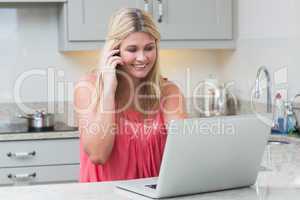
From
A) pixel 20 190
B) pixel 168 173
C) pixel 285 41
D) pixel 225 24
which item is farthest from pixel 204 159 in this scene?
pixel 225 24

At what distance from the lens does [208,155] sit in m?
→ 1.56

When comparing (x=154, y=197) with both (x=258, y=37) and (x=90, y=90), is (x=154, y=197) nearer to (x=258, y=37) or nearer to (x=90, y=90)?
(x=90, y=90)

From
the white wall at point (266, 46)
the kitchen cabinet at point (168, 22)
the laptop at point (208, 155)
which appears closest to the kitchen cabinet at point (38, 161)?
the kitchen cabinet at point (168, 22)

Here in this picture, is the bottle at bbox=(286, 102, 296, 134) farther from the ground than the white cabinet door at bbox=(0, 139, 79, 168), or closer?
farther from the ground

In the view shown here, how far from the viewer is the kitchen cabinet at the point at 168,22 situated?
140 inches

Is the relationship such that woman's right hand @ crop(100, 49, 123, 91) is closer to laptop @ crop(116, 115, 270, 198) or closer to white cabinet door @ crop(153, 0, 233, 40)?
laptop @ crop(116, 115, 270, 198)

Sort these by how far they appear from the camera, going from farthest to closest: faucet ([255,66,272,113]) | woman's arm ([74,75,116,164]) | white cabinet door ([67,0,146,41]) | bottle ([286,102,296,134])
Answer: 1. white cabinet door ([67,0,146,41])
2. faucet ([255,66,272,113])
3. bottle ([286,102,296,134])
4. woman's arm ([74,75,116,164])

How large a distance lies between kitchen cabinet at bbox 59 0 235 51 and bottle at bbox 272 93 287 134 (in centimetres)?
83

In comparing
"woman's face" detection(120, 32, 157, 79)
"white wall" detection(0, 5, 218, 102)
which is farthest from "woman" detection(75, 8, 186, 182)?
"white wall" detection(0, 5, 218, 102)

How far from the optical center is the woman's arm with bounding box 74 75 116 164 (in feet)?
6.17

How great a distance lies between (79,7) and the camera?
356cm

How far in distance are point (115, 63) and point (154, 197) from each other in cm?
60

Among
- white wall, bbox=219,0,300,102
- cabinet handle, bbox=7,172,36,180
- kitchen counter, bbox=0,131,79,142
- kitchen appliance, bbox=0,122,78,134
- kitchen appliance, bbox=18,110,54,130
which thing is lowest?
cabinet handle, bbox=7,172,36,180

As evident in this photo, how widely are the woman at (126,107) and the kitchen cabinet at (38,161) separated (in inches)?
54.5
